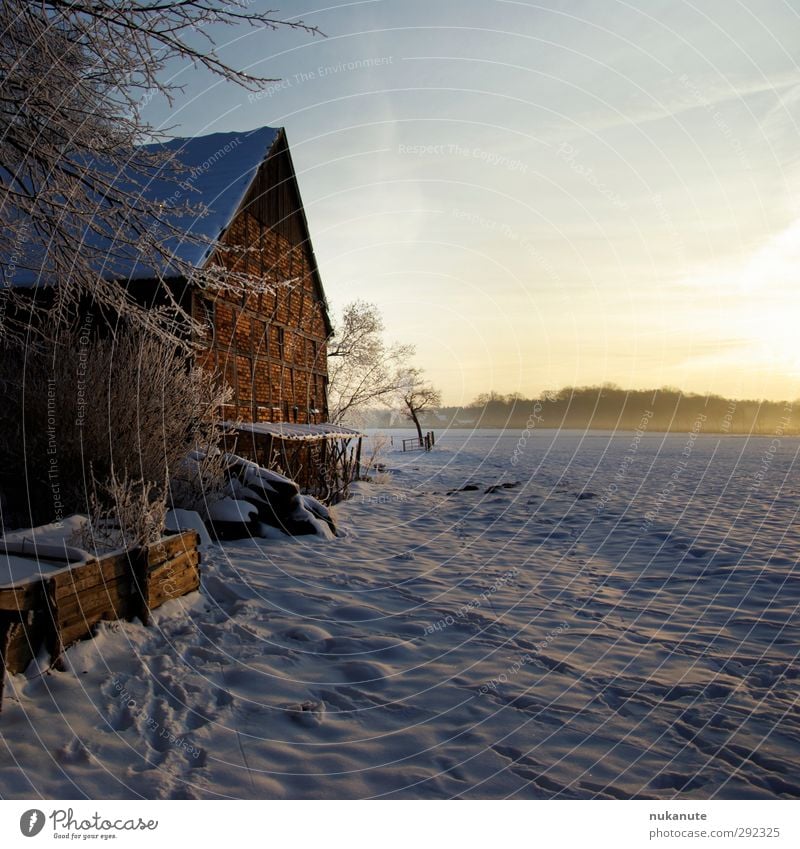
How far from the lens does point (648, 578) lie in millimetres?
7441

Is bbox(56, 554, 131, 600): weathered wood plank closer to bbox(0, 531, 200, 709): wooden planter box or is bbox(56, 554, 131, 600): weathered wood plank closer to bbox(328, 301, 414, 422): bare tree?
bbox(0, 531, 200, 709): wooden planter box

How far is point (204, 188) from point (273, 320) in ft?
12.7

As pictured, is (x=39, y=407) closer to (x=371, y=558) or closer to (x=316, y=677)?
(x=371, y=558)

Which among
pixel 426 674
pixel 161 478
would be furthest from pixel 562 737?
pixel 161 478

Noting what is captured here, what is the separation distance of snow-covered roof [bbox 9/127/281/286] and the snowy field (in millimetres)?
6861

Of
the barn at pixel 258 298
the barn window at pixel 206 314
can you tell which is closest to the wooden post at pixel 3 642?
the barn at pixel 258 298

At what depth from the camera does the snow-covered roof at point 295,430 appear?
42.2 ft

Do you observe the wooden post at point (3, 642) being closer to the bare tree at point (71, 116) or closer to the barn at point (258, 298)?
the bare tree at point (71, 116)

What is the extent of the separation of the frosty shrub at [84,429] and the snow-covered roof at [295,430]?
4.91 m

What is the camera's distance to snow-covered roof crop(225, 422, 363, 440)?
12.9 metres

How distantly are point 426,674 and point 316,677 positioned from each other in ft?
2.75

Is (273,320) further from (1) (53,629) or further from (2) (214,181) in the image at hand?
(1) (53,629)

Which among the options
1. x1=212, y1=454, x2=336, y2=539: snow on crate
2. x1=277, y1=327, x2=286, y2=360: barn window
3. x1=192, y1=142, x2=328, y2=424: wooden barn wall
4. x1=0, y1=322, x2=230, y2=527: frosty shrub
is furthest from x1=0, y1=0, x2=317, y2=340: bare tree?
x1=277, y1=327, x2=286, y2=360: barn window

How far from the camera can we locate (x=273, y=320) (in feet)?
53.5
